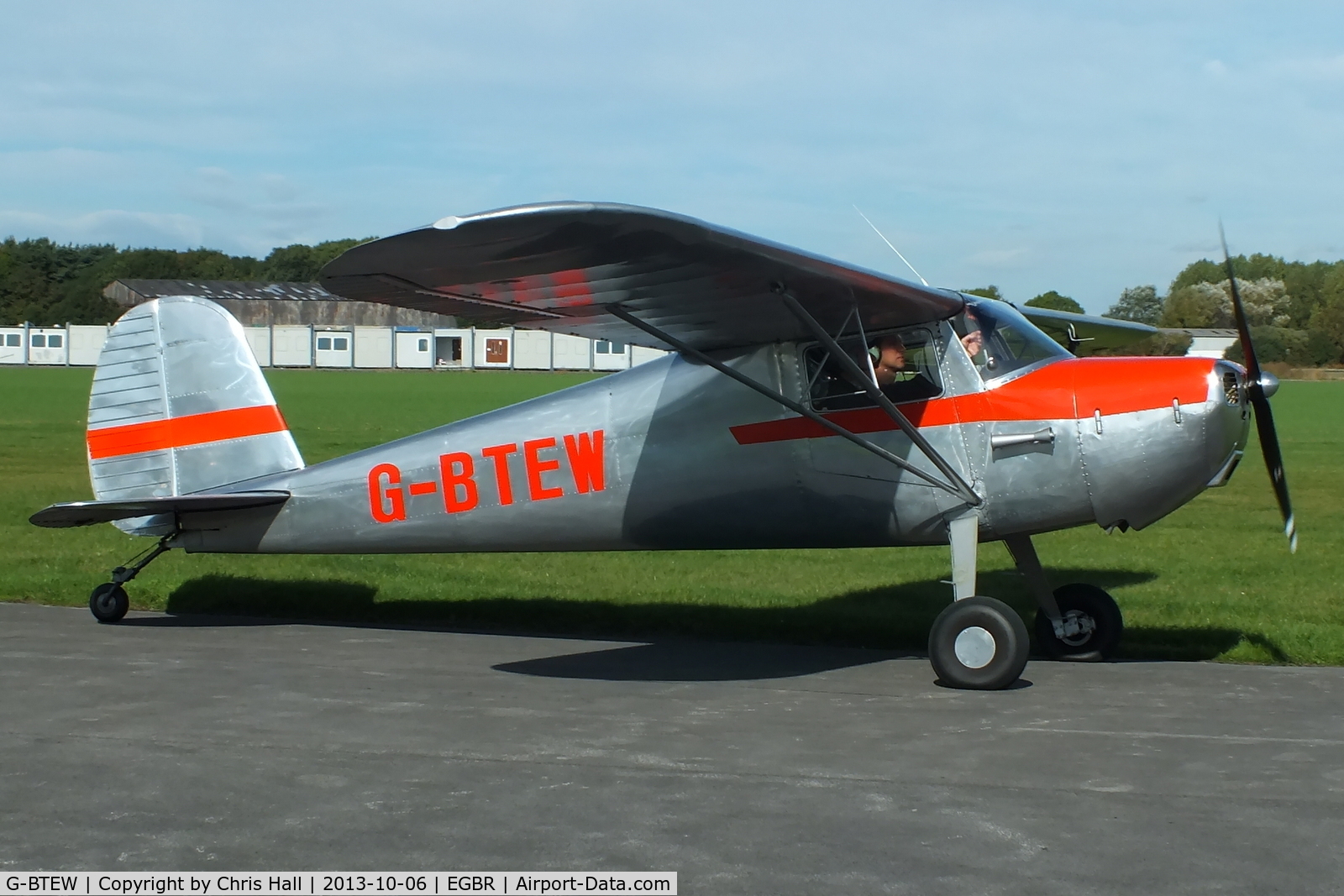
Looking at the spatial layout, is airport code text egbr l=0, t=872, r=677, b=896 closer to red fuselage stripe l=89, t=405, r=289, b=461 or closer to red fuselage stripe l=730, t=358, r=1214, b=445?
red fuselage stripe l=730, t=358, r=1214, b=445

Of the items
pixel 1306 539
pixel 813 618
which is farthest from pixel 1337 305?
pixel 813 618

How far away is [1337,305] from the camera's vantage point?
100 meters

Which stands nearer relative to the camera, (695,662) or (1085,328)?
(695,662)


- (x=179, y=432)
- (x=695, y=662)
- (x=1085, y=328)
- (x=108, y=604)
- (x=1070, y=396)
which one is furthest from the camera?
(x=1085, y=328)

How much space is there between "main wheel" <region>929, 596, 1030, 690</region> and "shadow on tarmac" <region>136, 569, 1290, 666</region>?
95 centimetres

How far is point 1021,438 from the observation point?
7.68m

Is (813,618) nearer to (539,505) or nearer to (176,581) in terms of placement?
(539,505)

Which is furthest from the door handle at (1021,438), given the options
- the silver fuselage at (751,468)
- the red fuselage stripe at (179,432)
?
the red fuselage stripe at (179,432)

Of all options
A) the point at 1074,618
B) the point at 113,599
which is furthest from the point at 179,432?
the point at 1074,618

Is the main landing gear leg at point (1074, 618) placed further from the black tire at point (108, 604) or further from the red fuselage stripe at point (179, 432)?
the black tire at point (108, 604)

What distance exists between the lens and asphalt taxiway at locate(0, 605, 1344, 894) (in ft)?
14.5

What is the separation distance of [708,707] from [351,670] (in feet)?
7.72

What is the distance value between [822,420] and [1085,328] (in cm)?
385

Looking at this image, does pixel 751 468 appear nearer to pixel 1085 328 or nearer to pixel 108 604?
pixel 1085 328
